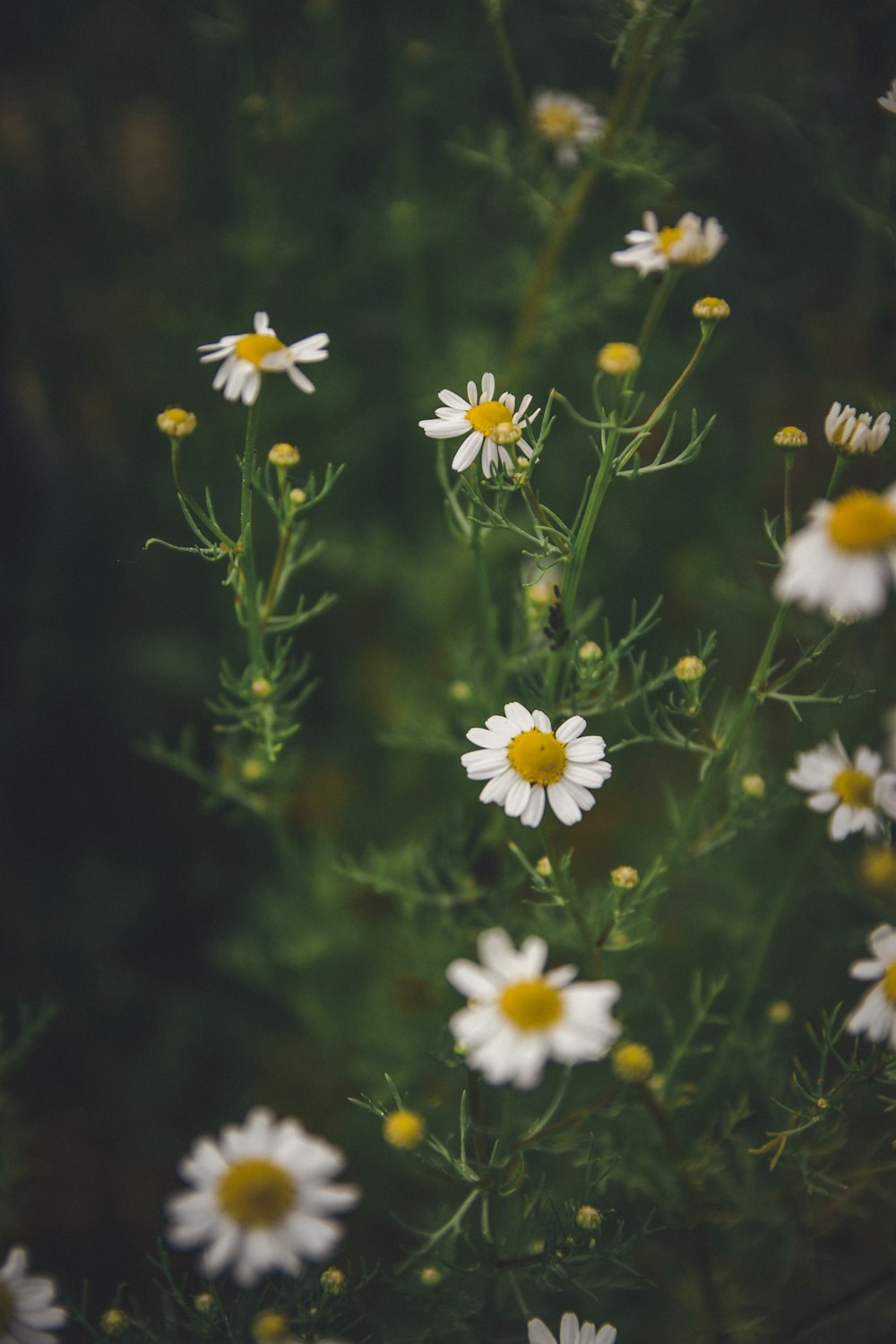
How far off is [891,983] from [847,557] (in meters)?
0.56

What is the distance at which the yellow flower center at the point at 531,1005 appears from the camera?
0.97 metres

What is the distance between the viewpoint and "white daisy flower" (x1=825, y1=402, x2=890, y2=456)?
1193mm

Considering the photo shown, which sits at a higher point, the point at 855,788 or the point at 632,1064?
the point at 855,788

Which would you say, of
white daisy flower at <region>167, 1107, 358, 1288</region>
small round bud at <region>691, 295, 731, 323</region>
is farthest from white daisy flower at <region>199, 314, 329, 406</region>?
white daisy flower at <region>167, 1107, 358, 1288</region>

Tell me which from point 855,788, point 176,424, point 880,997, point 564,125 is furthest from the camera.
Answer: point 564,125

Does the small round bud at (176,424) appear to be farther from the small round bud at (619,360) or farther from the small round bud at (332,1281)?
the small round bud at (332,1281)

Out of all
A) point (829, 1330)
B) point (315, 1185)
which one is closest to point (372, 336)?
point (315, 1185)

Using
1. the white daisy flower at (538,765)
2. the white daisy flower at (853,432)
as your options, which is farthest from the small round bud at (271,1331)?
the white daisy flower at (853,432)

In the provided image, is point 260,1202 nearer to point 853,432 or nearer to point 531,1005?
point 531,1005

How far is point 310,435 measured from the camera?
270 centimetres

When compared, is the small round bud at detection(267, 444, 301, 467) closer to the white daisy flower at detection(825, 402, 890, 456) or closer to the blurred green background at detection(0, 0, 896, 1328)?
the white daisy flower at detection(825, 402, 890, 456)

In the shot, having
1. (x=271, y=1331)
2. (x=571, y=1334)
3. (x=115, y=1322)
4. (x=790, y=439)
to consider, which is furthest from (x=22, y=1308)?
(x=790, y=439)

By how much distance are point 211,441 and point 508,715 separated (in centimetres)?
156

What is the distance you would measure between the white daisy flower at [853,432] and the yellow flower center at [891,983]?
66 cm
